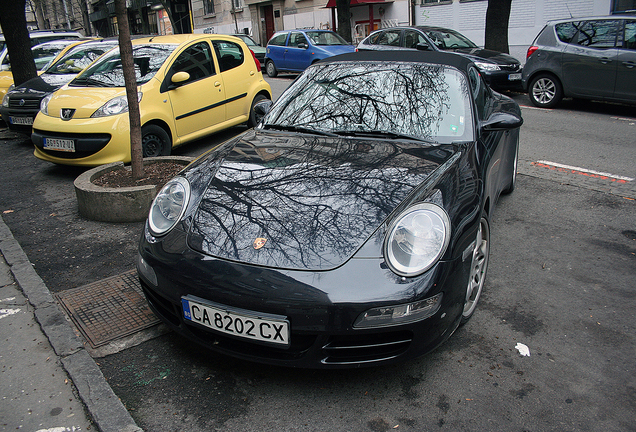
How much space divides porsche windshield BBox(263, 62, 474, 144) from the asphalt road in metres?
1.14

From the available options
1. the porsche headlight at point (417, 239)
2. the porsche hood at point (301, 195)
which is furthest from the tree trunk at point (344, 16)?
the porsche headlight at point (417, 239)

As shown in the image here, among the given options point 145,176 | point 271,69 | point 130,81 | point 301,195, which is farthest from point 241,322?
point 271,69

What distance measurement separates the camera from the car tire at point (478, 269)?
9.08 feet

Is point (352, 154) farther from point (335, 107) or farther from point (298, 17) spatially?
point (298, 17)

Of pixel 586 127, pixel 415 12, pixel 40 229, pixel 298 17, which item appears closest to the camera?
pixel 40 229

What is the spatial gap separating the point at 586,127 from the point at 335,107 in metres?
6.21

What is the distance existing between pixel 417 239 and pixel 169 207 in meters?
1.34

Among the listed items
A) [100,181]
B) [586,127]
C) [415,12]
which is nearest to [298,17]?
[415,12]

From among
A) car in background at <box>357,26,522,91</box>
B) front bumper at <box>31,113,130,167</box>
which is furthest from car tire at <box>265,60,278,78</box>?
front bumper at <box>31,113,130,167</box>

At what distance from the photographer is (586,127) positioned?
314 inches

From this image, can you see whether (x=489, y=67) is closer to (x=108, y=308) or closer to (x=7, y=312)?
(x=108, y=308)

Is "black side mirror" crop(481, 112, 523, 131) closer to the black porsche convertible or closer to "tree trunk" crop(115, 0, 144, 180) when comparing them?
the black porsche convertible

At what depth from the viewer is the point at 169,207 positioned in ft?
Answer: 8.87

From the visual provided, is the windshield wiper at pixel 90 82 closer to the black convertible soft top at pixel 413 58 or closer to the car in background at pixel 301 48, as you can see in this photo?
the black convertible soft top at pixel 413 58
